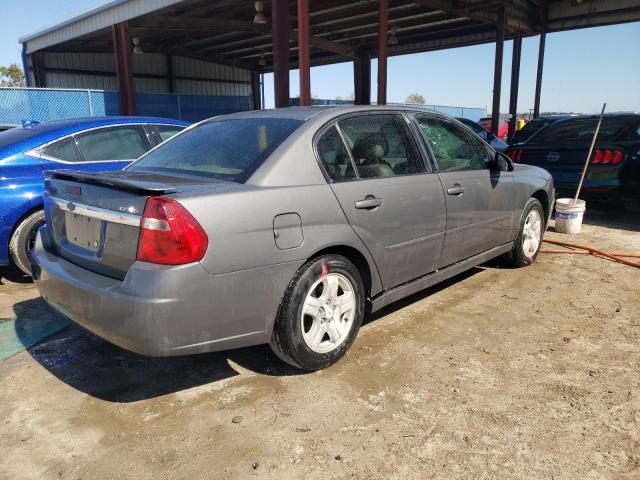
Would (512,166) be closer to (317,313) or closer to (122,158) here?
(317,313)

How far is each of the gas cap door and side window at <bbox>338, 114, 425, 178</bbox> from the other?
0.66 metres

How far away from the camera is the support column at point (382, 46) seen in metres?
12.2

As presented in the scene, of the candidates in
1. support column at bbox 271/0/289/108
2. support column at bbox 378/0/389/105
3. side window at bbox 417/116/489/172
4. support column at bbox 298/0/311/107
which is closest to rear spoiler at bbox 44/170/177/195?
side window at bbox 417/116/489/172

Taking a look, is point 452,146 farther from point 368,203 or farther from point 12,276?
Answer: point 12,276

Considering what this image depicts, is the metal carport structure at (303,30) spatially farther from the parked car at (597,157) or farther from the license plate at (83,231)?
the license plate at (83,231)

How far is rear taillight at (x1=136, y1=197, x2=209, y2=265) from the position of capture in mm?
2283

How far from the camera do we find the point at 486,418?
248cm

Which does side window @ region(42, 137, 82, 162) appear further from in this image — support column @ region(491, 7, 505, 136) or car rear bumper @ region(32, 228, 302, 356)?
support column @ region(491, 7, 505, 136)

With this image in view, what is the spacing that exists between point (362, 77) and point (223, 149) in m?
22.6

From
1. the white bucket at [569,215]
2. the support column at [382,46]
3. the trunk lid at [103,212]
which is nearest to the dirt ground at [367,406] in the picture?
the trunk lid at [103,212]

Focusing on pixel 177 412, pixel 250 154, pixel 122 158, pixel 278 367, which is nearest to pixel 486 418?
pixel 278 367

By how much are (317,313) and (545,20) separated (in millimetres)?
18009

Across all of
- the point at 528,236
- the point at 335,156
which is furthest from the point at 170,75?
the point at 335,156

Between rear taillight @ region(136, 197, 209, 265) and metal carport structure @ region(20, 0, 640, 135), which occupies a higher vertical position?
metal carport structure @ region(20, 0, 640, 135)
